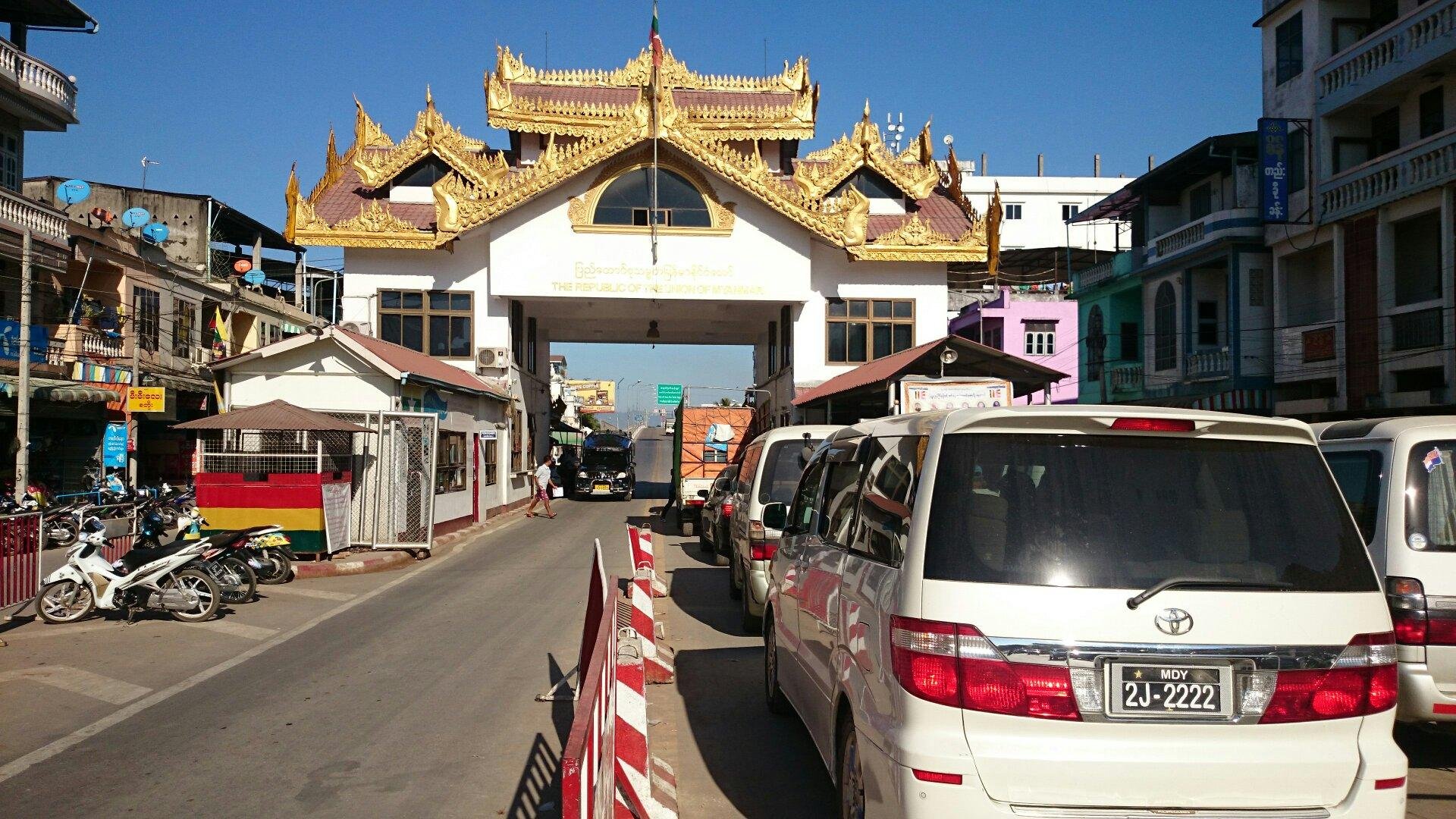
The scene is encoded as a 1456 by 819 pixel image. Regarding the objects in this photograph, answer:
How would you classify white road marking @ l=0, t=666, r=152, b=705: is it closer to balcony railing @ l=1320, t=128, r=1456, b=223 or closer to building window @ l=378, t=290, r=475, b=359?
building window @ l=378, t=290, r=475, b=359

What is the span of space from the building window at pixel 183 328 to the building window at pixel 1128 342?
2901 centimetres

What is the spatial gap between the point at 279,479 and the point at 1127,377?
25.7 metres

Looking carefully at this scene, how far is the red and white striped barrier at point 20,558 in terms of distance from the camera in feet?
33.0

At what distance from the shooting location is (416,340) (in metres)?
27.8

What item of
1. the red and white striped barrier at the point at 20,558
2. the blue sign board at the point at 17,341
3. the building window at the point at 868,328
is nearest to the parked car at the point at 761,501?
the red and white striped barrier at the point at 20,558

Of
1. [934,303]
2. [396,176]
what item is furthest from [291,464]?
[934,303]

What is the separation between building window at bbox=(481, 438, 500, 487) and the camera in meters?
24.4

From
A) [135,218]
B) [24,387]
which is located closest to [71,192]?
[135,218]

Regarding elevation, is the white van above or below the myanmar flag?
below

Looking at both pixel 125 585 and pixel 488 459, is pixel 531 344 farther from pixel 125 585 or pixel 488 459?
pixel 125 585

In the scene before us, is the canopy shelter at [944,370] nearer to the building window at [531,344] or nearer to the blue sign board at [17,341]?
the building window at [531,344]

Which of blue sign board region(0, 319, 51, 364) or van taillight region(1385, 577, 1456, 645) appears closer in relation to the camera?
van taillight region(1385, 577, 1456, 645)

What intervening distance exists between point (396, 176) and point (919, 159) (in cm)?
1548

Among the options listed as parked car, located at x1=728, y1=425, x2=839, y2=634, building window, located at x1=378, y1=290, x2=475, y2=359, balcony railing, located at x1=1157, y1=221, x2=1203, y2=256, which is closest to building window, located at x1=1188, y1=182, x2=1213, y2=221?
balcony railing, located at x1=1157, y1=221, x2=1203, y2=256
